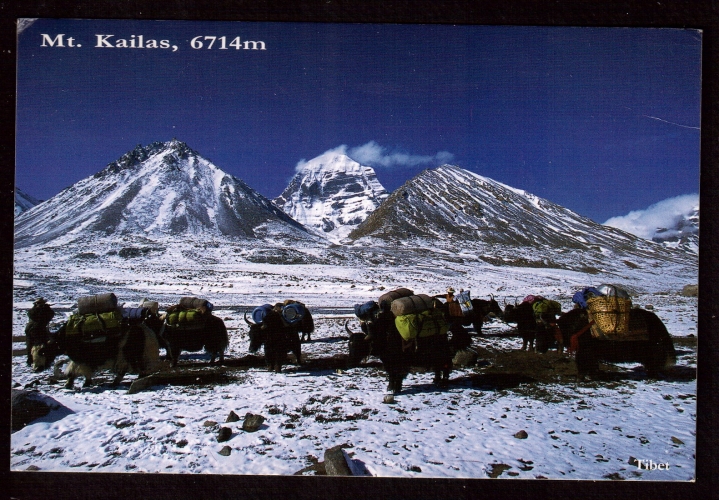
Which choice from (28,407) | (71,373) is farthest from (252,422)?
(28,407)

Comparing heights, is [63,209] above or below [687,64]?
below

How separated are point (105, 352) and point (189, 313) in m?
0.80

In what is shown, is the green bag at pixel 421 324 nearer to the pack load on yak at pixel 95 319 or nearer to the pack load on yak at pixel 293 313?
the pack load on yak at pixel 293 313

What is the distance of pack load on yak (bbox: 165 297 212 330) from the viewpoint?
12.2 feet

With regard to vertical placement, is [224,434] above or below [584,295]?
below

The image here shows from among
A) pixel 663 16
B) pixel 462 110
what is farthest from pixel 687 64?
pixel 462 110

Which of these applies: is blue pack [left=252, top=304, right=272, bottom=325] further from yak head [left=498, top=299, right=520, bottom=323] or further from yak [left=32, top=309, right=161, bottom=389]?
yak head [left=498, top=299, right=520, bottom=323]

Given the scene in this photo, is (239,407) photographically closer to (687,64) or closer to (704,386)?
(704,386)

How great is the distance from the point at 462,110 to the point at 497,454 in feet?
10.1

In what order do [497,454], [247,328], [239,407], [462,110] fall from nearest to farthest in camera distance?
1. [497,454]
2. [239,407]
3. [462,110]
4. [247,328]

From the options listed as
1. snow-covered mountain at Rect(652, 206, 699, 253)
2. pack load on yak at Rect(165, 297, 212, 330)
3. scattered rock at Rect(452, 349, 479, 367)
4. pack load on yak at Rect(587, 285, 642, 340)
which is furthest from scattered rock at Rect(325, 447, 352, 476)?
snow-covered mountain at Rect(652, 206, 699, 253)

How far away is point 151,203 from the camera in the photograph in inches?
158

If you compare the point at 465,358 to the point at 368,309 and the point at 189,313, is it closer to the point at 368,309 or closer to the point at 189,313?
the point at 368,309

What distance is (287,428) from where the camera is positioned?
285 centimetres
